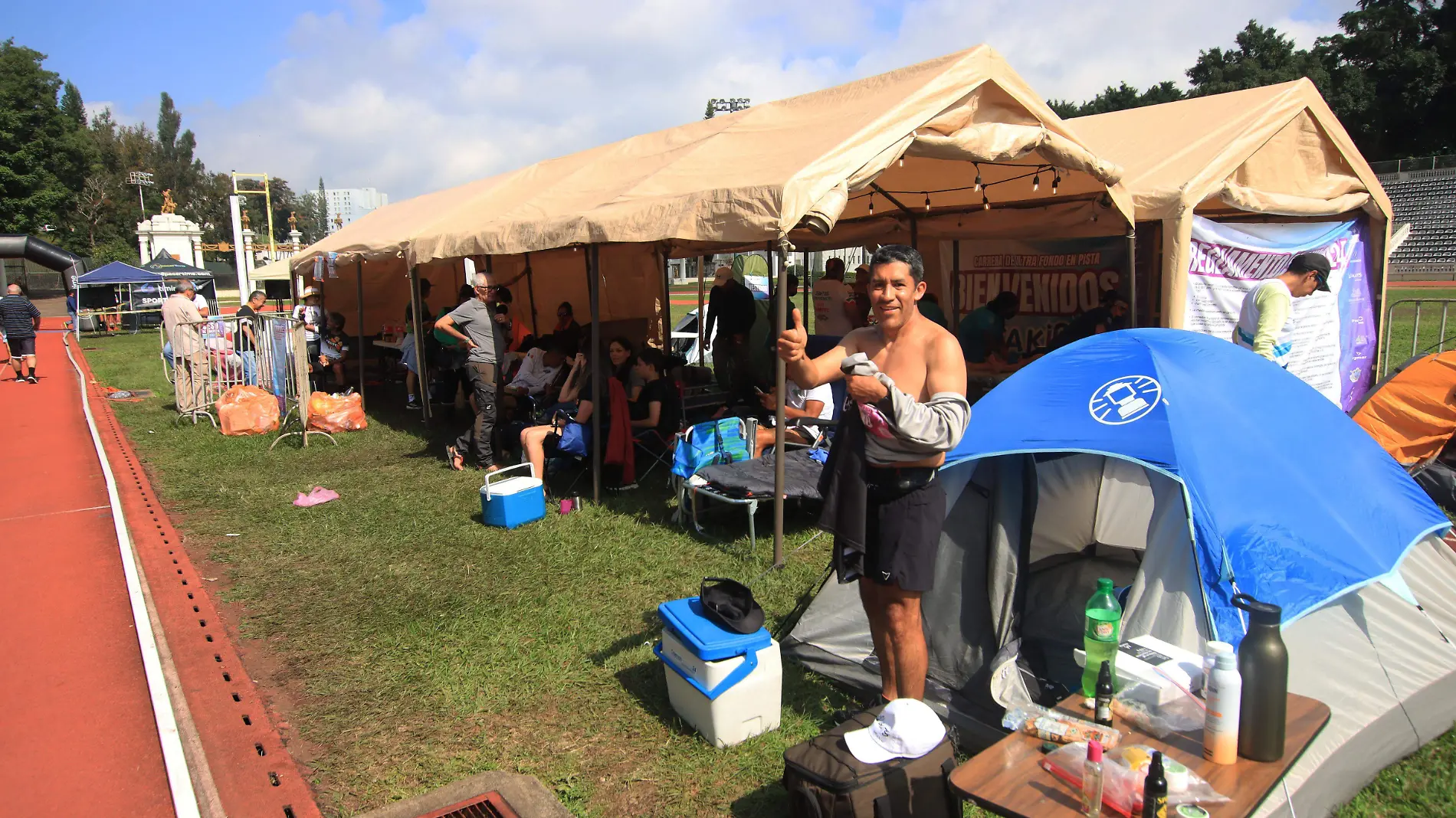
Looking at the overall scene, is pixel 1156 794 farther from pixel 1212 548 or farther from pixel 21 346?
pixel 21 346

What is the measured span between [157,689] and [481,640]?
4.76 feet

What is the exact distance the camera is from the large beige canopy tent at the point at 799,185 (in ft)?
16.6

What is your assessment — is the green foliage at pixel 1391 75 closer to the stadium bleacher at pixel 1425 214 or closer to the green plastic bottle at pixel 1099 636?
the stadium bleacher at pixel 1425 214

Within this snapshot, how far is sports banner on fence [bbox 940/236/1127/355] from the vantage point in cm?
894

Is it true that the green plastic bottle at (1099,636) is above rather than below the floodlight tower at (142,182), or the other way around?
below

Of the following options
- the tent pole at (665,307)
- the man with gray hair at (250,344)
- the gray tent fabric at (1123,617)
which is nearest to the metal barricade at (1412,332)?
the gray tent fabric at (1123,617)

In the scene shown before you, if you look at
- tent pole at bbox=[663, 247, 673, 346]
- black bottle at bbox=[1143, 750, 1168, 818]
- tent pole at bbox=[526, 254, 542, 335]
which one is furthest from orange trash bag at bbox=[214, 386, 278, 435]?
black bottle at bbox=[1143, 750, 1168, 818]

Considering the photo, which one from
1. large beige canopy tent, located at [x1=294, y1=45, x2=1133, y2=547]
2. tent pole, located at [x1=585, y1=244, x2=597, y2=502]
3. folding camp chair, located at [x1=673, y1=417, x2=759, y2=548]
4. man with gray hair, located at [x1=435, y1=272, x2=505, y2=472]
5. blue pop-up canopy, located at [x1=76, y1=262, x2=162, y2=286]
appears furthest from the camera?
blue pop-up canopy, located at [x1=76, y1=262, x2=162, y2=286]

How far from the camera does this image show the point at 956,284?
10562mm

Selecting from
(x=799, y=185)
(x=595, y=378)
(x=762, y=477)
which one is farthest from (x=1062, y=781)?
(x=595, y=378)

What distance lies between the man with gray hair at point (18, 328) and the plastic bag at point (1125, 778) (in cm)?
1927

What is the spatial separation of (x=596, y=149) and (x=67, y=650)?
743 centimetres

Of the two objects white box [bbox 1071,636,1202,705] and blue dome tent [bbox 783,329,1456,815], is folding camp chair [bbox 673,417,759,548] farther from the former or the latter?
white box [bbox 1071,636,1202,705]

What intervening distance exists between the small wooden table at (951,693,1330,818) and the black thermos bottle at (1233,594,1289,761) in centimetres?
4
